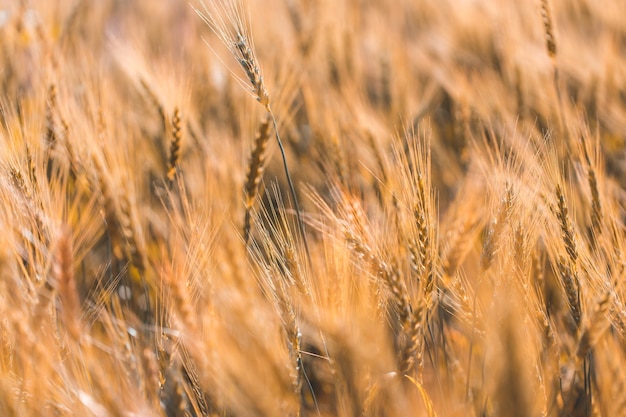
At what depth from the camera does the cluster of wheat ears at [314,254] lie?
71 centimetres

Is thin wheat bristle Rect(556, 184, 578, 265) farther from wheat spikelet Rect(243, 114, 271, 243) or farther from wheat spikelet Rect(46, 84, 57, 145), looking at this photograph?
wheat spikelet Rect(46, 84, 57, 145)

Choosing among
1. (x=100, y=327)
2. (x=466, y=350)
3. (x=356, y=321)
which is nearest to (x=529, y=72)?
(x=466, y=350)

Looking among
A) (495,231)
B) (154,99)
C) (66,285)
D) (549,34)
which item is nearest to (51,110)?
(154,99)

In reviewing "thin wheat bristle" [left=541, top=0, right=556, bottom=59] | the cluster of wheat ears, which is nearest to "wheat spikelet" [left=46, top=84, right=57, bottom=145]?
the cluster of wheat ears

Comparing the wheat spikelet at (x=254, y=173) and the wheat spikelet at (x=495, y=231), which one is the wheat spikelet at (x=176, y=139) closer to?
the wheat spikelet at (x=254, y=173)

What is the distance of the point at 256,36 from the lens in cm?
196

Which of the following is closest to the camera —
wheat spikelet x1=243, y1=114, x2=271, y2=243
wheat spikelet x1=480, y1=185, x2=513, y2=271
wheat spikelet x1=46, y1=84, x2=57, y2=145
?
wheat spikelet x1=480, y1=185, x2=513, y2=271

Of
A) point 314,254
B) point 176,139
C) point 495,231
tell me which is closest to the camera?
point 495,231

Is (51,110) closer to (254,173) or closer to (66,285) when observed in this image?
(254,173)

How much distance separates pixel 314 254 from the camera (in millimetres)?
931

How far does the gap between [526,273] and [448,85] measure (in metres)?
0.86

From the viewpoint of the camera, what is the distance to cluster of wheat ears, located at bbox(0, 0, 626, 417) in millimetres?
714

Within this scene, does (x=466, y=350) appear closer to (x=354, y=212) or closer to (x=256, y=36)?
(x=354, y=212)

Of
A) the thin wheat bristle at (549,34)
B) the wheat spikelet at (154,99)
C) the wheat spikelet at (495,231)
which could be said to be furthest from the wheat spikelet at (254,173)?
the thin wheat bristle at (549,34)
